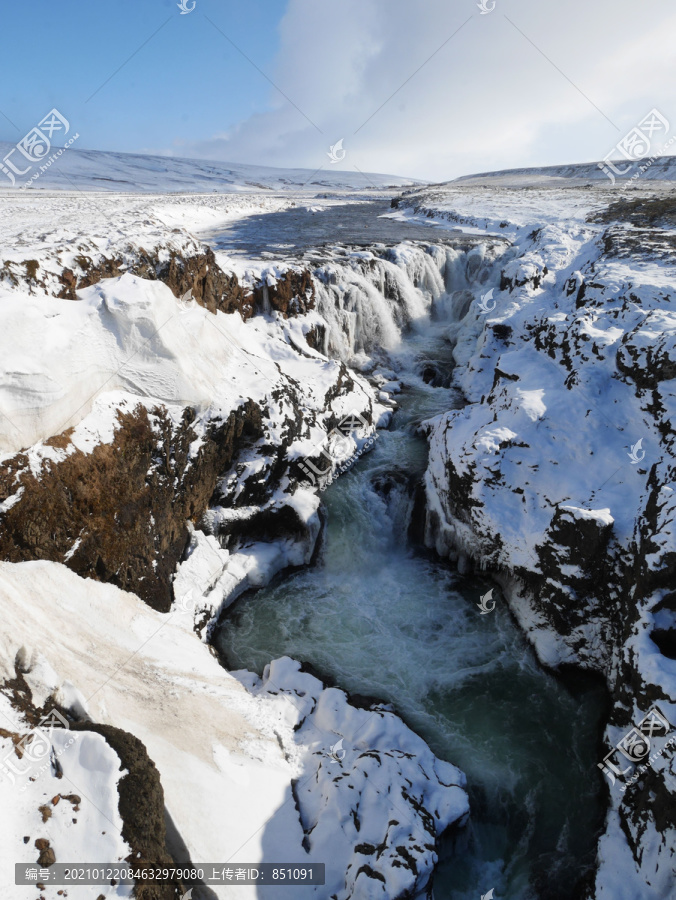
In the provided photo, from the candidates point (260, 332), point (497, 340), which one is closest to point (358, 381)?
point (260, 332)

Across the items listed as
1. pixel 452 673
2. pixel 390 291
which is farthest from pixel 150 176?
pixel 452 673

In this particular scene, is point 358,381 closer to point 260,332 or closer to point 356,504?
point 260,332

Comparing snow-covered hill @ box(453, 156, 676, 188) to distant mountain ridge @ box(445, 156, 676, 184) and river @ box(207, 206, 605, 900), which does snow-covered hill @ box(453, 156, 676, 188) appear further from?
river @ box(207, 206, 605, 900)

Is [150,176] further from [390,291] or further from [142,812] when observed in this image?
[142,812]

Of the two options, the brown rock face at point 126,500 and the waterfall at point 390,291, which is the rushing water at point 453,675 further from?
the waterfall at point 390,291

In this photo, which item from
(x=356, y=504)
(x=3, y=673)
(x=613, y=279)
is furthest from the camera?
(x=613, y=279)
